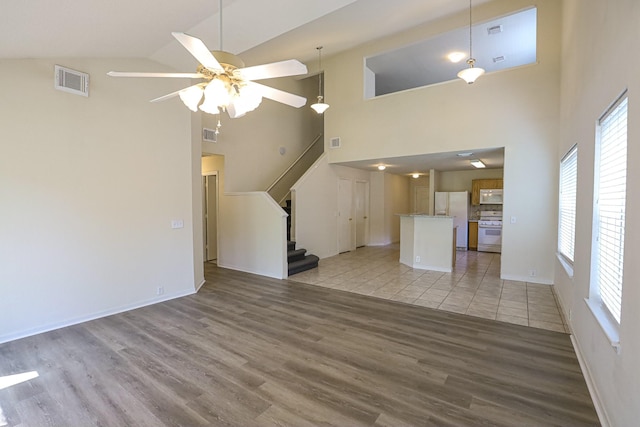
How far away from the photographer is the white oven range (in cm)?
840

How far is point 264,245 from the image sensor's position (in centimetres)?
581

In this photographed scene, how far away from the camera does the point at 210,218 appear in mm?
7344

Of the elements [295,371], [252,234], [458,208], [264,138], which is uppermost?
[264,138]

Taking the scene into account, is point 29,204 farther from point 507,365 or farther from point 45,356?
point 507,365

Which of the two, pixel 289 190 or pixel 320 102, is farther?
pixel 289 190

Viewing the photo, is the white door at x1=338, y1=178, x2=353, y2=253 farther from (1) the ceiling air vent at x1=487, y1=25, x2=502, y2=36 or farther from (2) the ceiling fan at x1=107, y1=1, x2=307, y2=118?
(2) the ceiling fan at x1=107, y1=1, x2=307, y2=118

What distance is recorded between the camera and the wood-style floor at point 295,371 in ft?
6.59

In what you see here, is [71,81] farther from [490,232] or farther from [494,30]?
[490,232]

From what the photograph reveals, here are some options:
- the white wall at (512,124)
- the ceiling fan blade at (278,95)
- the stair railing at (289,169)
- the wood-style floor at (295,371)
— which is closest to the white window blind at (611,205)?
the wood-style floor at (295,371)

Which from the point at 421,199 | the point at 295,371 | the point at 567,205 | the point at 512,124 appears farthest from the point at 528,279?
the point at 421,199

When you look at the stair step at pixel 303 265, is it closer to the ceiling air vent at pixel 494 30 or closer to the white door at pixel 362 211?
the white door at pixel 362 211

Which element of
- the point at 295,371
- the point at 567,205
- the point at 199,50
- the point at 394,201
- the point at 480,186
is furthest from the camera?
the point at 394,201

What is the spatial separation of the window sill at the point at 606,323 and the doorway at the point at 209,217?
6.71 m

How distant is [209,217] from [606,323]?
7.12 m
